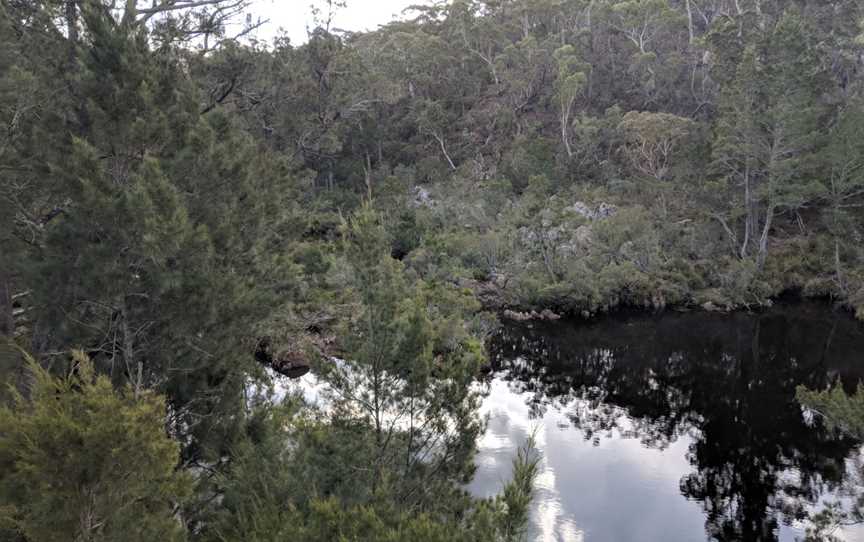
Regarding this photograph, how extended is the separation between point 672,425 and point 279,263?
34.2 ft

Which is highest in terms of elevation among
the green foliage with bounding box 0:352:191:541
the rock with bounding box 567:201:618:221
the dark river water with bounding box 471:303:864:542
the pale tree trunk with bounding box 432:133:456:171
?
the pale tree trunk with bounding box 432:133:456:171

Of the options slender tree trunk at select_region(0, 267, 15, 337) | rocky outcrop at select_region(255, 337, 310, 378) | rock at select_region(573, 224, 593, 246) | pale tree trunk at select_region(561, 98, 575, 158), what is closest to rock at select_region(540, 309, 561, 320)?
rock at select_region(573, 224, 593, 246)

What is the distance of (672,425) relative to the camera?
15.1 m

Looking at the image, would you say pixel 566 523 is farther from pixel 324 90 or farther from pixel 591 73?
pixel 591 73

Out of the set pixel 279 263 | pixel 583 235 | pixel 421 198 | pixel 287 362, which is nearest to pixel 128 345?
pixel 279 263

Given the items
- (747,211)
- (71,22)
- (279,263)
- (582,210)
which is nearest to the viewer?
(71,22)

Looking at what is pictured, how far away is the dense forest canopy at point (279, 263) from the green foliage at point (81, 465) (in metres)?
0.02

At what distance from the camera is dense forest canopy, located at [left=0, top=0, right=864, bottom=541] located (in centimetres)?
511

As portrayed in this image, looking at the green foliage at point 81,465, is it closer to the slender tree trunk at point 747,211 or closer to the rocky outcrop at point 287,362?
the rocky outcrop at point 287,362

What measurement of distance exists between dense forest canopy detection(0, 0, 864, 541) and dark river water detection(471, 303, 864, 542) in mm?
1855

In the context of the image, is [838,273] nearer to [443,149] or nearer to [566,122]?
[566,122]

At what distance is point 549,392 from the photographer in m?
17.6

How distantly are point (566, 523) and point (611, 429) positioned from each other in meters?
4.61

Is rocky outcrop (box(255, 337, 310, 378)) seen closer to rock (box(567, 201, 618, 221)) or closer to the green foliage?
the green foliage
